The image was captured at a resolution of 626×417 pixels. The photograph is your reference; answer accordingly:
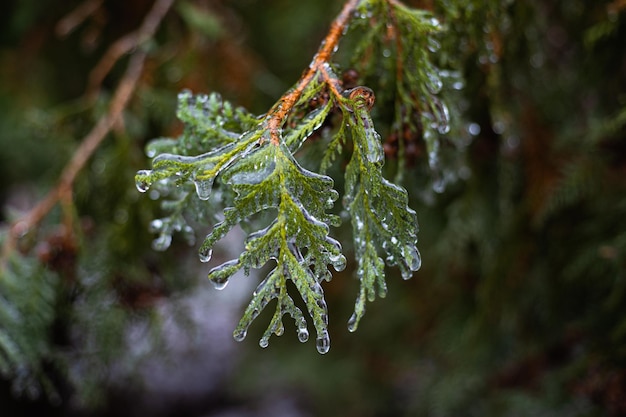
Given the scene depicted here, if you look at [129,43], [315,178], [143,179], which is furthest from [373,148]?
[129,43]

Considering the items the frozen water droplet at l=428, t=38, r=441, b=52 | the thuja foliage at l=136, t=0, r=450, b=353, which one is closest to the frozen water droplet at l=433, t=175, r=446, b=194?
the thuja foliage at l=136, t=0, r=450, b=353

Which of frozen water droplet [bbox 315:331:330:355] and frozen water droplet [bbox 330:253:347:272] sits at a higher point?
frozen water droplet [bbox 330:253:347:272]

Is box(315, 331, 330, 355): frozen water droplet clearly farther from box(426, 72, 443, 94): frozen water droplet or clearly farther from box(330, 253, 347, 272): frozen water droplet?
box(426, 72, 443, 94): frozen water droplet

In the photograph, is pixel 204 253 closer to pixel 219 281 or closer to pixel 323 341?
pixel 219 281

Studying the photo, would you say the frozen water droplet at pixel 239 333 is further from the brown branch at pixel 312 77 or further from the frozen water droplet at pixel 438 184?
the frozen water droplet at pixel 438 184

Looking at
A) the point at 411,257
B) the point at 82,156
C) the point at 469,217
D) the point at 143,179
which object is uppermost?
the point at 143,179

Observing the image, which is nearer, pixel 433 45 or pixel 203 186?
pixel 203 186

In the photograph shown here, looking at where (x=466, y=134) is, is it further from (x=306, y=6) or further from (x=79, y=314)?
(x=306, y=6)
